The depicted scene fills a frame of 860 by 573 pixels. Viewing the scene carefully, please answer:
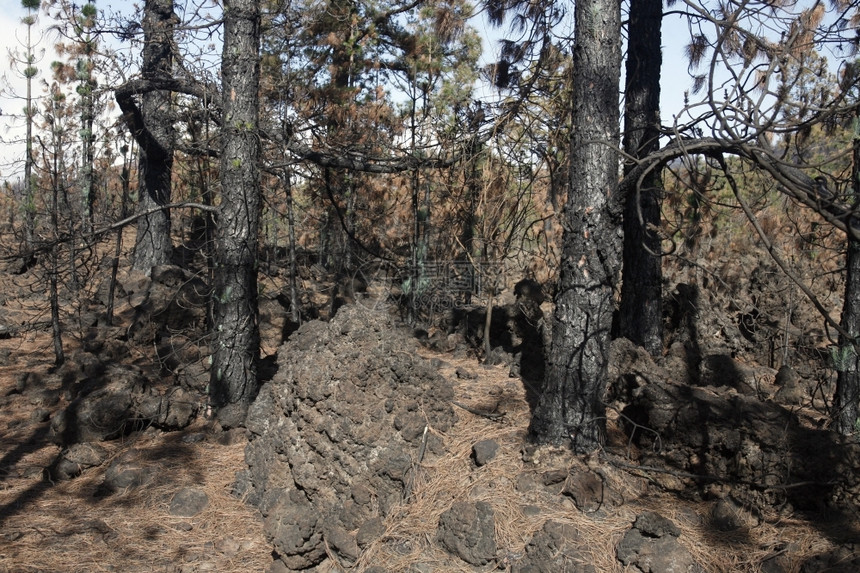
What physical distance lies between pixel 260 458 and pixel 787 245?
10.8 metres

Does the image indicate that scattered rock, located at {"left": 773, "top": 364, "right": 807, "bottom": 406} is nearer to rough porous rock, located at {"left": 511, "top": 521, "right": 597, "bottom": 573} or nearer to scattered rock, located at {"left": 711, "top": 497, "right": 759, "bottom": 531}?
scattered rock, located at {"left": 711, "top": 497, "right": 759, "bottom": 531}

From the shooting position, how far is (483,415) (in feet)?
16.6

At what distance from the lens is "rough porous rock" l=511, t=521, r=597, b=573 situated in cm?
353

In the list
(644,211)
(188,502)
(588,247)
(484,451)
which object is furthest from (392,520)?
(644,211)

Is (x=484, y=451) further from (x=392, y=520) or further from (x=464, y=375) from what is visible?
(x=464, y=375)

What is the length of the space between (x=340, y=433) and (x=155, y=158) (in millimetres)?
8779

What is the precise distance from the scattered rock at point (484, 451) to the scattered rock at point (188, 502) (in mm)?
1960

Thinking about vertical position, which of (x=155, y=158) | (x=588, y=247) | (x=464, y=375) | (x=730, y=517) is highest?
(x=155, y=158)

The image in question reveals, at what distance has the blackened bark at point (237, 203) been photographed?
5637 millimetres

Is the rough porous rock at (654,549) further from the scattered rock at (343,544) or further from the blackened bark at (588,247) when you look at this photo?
the scattered rock at (343,544)

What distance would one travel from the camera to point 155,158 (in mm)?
11273

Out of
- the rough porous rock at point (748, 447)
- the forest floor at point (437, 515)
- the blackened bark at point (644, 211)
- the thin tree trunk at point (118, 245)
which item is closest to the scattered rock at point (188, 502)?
the forest floor at point (437, 515)

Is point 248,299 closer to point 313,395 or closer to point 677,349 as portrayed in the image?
point 313,395

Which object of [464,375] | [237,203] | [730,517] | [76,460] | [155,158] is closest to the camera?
[730,517]
